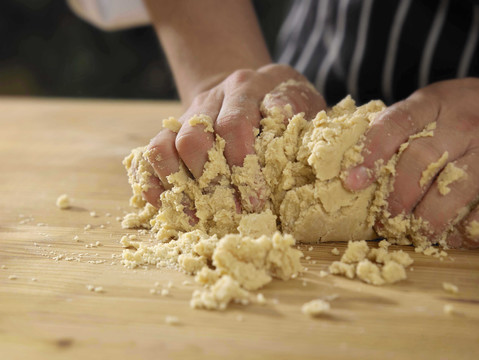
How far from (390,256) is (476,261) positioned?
0.12 meters

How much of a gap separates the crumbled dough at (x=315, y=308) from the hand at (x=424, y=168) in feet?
0.68

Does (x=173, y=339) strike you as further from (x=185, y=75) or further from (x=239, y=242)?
(x=185, y=75)

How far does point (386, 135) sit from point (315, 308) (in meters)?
0.29

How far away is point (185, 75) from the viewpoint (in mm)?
1120

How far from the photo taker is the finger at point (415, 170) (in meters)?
0.73

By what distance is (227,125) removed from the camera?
0.77 metres

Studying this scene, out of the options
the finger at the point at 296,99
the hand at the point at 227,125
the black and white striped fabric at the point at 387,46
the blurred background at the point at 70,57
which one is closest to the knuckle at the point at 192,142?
the hand at the point at 227,125

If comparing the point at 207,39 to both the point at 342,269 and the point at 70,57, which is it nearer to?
the point at 342,269

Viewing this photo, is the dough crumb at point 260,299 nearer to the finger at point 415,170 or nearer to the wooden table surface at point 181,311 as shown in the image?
the wooden table surface at point 181,311

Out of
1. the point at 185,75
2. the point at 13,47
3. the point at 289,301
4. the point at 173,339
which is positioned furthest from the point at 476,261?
the point at 13,47

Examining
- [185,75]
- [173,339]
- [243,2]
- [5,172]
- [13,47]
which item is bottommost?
[173,339]

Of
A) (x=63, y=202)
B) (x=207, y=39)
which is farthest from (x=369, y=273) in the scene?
(x=207, y=39)

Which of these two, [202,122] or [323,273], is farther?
[202,122]

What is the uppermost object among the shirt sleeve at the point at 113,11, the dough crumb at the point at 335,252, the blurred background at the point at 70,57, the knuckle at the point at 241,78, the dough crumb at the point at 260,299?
the blurred background at the point at 70,57
